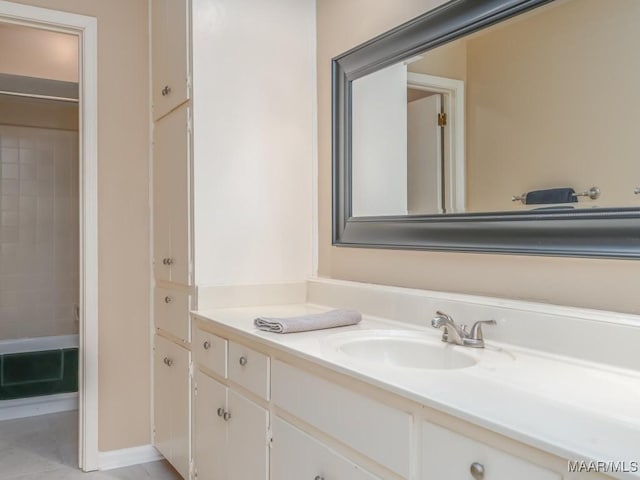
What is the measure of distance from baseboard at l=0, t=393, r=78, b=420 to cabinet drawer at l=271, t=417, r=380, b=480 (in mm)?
2485

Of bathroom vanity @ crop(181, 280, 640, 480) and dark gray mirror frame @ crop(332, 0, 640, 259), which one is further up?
dark gray mirror frame @ crop(332, 0, 640, 259)

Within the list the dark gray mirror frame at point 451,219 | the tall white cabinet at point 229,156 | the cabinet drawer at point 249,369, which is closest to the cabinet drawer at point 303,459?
the cabinet drawer at point 249,369

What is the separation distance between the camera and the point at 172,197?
93.1 inches

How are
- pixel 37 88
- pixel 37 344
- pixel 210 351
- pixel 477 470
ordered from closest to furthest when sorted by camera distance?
1. pixel 477 470
2. pixel 210 351
3. pixel 37 88
4. pixel 37 344

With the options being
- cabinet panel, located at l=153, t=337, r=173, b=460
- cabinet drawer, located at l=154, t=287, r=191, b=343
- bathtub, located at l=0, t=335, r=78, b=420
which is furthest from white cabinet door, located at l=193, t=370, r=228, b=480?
bathtub, located at l=0, t=335, r=78, b=420

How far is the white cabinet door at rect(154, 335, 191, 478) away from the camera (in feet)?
7.34

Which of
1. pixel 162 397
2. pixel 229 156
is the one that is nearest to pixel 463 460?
Answer: pixel 229 156

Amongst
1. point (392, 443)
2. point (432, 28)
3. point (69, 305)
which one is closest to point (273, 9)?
point (432, 28)

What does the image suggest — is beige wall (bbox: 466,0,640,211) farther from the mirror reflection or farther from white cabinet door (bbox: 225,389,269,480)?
white cabinet door (bbox: 225,389,269,480)

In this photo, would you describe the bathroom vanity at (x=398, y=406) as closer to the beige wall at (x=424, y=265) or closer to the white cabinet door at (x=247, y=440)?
the white cabinet door at (x=247, y=440)

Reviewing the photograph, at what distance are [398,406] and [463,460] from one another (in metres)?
0.18

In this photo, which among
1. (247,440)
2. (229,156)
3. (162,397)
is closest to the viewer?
(247,440)

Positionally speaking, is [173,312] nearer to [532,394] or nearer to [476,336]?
[476,336]

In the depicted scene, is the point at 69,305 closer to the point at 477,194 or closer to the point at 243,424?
the point at 243,424
